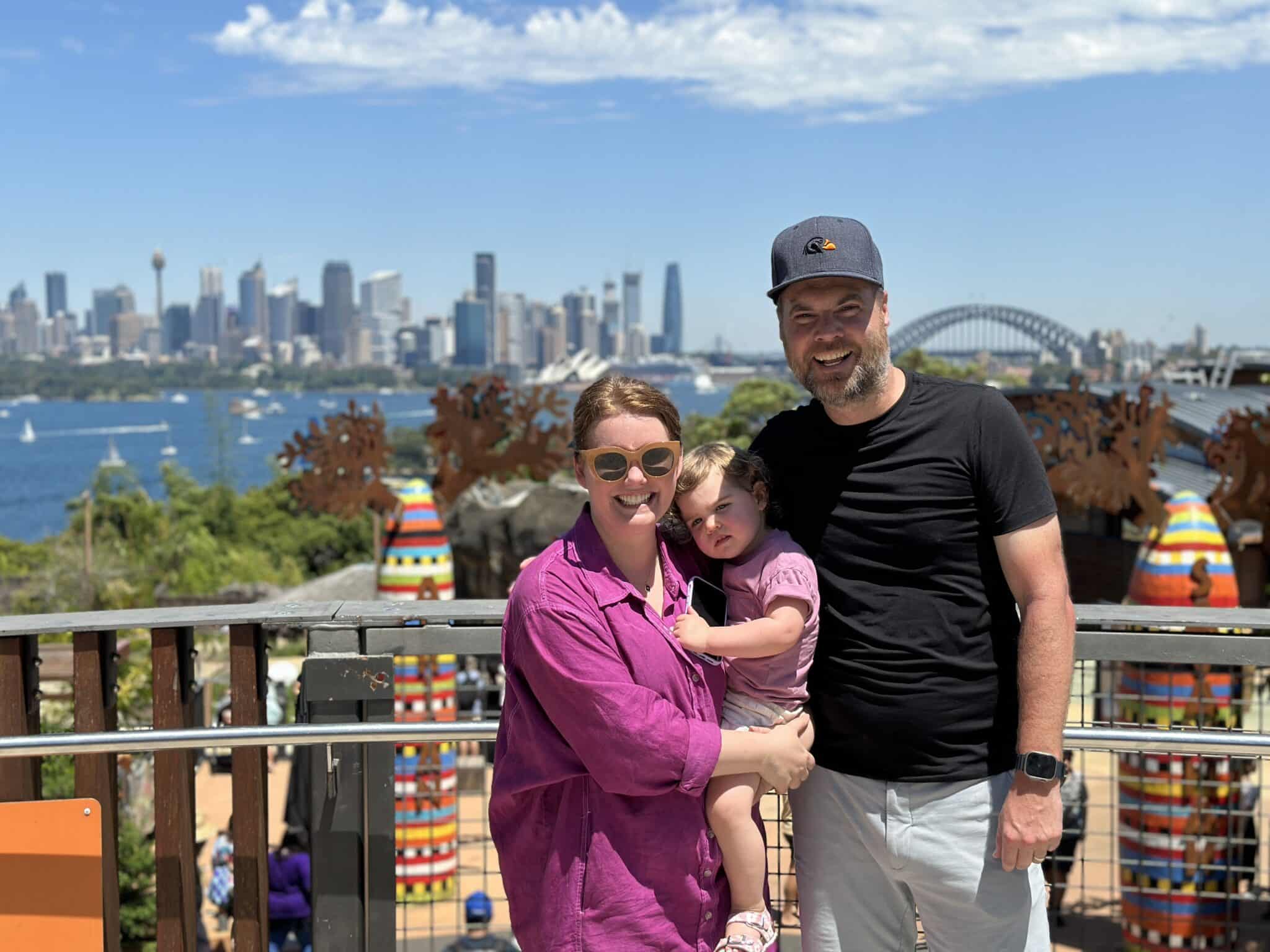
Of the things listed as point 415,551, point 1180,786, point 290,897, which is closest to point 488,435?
point 415,551

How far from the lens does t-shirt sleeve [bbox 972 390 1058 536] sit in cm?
265

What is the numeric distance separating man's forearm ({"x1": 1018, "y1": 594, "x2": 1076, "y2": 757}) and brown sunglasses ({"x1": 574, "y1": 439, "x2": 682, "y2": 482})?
0.83m

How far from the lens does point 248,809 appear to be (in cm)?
321

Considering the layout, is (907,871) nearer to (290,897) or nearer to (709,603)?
(709,603)

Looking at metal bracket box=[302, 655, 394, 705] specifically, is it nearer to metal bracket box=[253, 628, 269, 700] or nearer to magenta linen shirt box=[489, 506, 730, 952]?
metal bracket box=[253, 628, 269, 700]

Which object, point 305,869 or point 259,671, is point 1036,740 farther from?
point 305,869

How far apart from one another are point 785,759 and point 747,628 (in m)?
0.27

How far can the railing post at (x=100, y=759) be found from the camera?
3117 millimetres

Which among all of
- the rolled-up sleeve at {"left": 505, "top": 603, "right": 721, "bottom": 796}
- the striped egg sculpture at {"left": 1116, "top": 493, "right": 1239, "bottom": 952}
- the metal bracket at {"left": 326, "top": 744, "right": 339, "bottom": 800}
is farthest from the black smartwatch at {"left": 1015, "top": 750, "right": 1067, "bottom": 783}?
the striped egg sculpture at {"left": 1116, "top": 493, "right": 1239, "bottom": 952}

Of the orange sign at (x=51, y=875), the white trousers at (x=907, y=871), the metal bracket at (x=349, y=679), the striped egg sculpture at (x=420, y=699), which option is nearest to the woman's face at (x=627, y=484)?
the white trousers at (x=907, y=871)

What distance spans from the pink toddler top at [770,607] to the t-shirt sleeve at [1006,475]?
394mm

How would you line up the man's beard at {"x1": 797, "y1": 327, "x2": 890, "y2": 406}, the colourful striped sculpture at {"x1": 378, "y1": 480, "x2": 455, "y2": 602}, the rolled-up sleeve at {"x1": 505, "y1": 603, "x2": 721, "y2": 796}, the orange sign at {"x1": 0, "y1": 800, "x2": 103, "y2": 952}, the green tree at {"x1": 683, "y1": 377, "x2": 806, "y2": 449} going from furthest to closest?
1. the green tree at {"x1": 683, "y1": 377, "x2": 806, "y2": 449}
2. the colourful striped sculpture at {"x1": 378, "y1": 480, "x2": 455, "y2": 602}
3. the orange sign at {"x1": 0, "y1": 800, "x2": 103, "y2": 952}
4. the man's beard at {"x1": 797, "y1": 327, "x2": 890, "y2": 406}
5. the rolled-up sleeve at {"x1": 505, "y1": 603, "x2": 721, "y2": 796}

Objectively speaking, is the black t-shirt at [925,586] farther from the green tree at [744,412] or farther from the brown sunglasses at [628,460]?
the green tree at [744,412]

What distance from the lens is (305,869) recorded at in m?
7.75
